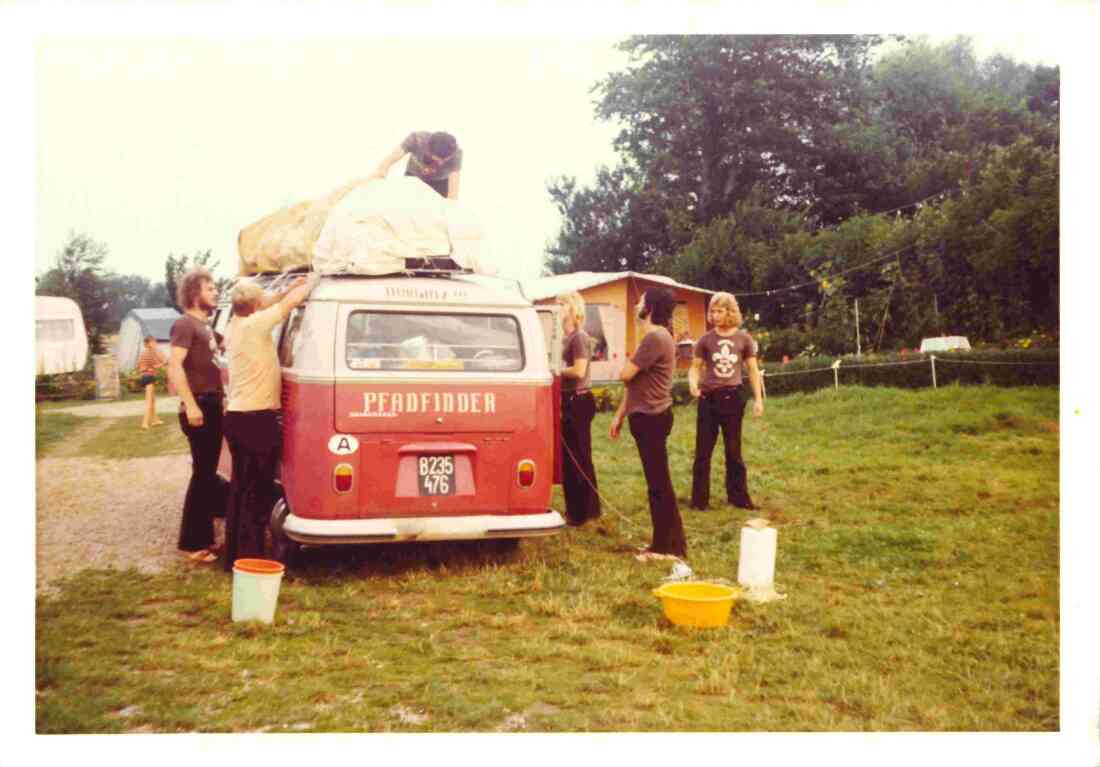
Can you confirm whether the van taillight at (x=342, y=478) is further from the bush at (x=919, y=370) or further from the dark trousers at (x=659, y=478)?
the bush at (x=919, y=370)

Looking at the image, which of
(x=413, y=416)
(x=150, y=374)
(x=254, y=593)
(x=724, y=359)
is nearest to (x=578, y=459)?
(x=724, y=359)

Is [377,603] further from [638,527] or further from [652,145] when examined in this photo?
[652,145]

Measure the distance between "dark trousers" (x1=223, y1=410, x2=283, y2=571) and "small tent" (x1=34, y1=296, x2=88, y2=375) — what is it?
2.98 ft

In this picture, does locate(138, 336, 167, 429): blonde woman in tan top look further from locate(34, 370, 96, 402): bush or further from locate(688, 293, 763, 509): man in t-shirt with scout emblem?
locate(688, 293, 763, 509): man in t-shirt with scout emblem

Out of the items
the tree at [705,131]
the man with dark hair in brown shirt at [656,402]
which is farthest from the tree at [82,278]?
the man with dark hair in brown shirt at [656,402]

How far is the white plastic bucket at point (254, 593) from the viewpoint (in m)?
5.21

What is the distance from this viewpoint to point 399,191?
6.36m

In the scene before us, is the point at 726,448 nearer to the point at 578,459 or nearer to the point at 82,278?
the point at 578,459

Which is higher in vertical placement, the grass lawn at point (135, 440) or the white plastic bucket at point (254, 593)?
the grass lawn at point (135, 440)

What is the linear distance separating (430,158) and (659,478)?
91.1 inches

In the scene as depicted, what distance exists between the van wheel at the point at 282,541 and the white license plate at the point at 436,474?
825 mm
